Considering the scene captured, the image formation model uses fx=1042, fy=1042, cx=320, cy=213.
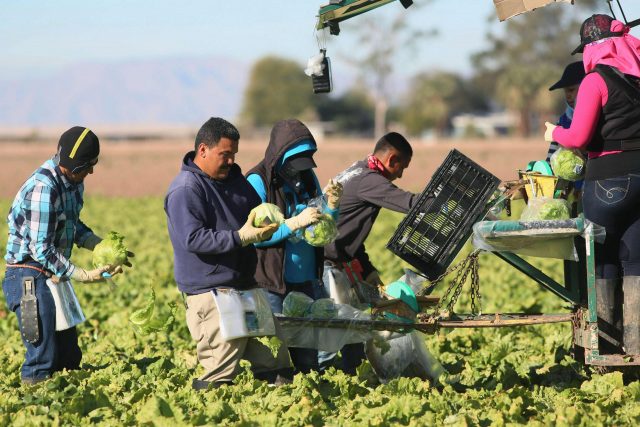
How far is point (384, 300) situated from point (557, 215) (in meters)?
1.24

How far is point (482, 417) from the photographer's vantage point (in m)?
5.57

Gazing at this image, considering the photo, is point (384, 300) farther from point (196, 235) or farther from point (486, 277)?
point (486, 277)

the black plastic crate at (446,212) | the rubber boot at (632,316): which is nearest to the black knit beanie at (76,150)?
the black plastic crate at (446,212)

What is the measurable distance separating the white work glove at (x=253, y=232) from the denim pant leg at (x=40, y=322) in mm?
1559

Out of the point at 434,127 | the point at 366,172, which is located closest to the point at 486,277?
the point at 366,172

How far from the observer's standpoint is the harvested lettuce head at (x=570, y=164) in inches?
242

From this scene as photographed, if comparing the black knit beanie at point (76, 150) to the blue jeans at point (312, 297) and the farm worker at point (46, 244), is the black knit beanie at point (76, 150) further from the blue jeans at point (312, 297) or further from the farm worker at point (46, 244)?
the blue jeans at point (312, 297)

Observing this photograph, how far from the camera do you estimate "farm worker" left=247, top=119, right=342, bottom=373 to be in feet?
20.9

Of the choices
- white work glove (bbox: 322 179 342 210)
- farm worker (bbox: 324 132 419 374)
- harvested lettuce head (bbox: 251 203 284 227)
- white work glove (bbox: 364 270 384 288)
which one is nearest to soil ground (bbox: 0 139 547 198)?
white work glove (bbox: 364 270 384 288)

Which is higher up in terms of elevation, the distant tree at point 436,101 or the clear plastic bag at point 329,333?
the distant tree at point 436,101

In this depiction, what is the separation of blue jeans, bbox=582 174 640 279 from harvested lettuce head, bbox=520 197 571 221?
0.14m

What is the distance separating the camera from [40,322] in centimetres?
659

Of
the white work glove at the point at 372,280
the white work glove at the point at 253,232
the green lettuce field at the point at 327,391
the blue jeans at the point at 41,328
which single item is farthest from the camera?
the white work glove at the point at 372,280

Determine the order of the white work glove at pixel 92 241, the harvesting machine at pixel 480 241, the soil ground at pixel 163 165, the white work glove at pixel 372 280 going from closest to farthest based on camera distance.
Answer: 1. the harvesting machine at pixel 480 241
2. the white work glove at pixel 92 241
3. the white work glove at pixel 372 280
4. the soil ground at pixel 163 165
